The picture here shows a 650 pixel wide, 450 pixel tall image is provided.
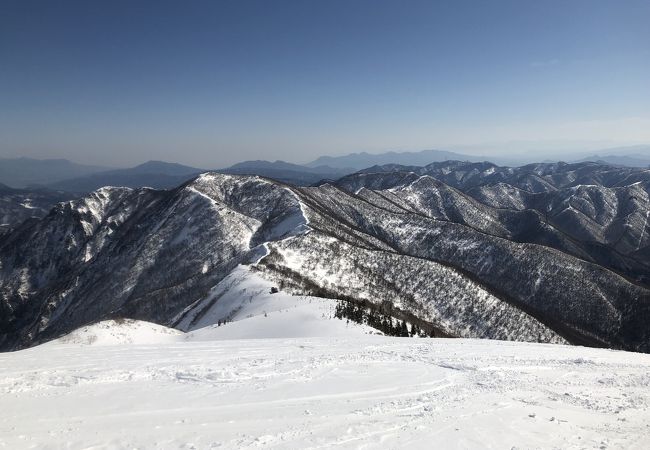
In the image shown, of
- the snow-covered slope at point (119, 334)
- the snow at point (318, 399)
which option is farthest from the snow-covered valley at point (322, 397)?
the snow-covered slope at point (119, 334)

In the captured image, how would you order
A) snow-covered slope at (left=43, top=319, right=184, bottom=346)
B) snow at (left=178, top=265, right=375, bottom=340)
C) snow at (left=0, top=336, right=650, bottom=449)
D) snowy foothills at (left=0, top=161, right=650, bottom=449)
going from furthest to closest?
snow-covered slope at (left=43, top=319, right=184, bottom=346), snow at (left=178, top=265, right=375, bottom=340), snowy foothills at (left=0, top=161, right=650, bottom=449), snow at (left=0, top=336, right=650, bottom=449)

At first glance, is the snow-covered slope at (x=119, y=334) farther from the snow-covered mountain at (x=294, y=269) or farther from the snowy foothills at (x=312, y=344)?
the snow-covered mountain at (x=294, y=269)

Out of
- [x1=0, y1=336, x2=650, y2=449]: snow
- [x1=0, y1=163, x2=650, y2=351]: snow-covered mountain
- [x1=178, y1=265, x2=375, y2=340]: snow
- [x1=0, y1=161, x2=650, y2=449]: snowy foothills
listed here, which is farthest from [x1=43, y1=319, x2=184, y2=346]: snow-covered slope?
[x1=0, y1=336, x2=650, y2=449]: snow

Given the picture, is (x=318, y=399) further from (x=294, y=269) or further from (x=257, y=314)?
(x=294, y=269)

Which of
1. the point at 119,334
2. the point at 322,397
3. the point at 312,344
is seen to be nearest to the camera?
the point at 322,397

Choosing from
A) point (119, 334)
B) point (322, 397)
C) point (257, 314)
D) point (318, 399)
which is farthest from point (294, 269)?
point (318, 399)

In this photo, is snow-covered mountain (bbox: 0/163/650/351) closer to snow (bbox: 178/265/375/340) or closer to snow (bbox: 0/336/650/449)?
snow (bbox: 178/265/375/340)

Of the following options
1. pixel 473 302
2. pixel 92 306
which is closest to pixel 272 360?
pixel 473 302
